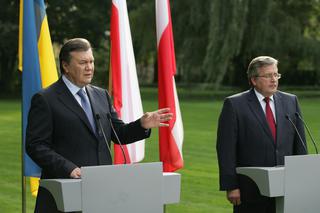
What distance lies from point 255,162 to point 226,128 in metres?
0.33

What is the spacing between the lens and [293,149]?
211 inches

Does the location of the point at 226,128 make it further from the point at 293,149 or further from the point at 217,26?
the point at 217,26

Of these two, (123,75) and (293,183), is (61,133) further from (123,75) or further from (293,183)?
(123,75)

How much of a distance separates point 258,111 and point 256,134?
183mm

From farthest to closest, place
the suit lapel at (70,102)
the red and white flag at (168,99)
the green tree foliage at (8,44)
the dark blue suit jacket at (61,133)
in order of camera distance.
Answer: the green tree foliage at (8,44) → the red and white flag at (168,99) → the suit lapel at (70,102) → the dark blue suit jacket at (61,133)

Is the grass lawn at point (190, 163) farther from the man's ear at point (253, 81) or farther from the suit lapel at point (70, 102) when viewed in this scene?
the suit lapel at point (70, 102)

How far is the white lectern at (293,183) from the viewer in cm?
442

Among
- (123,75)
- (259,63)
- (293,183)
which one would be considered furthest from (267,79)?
(123,75)

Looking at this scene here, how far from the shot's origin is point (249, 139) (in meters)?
5.25

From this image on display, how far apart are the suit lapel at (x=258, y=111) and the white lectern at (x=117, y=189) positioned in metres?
1.42

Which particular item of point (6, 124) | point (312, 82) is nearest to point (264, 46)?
point (6, 124)

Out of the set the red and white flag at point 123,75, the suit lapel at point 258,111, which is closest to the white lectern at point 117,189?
the suit lapel at point 258,111

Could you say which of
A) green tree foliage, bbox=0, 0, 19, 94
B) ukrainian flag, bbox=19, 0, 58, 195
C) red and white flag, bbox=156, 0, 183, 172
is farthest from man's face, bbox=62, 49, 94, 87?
green tree foliage, bbox=0, 0, 19, 94

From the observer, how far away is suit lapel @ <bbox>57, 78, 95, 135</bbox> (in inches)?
170
